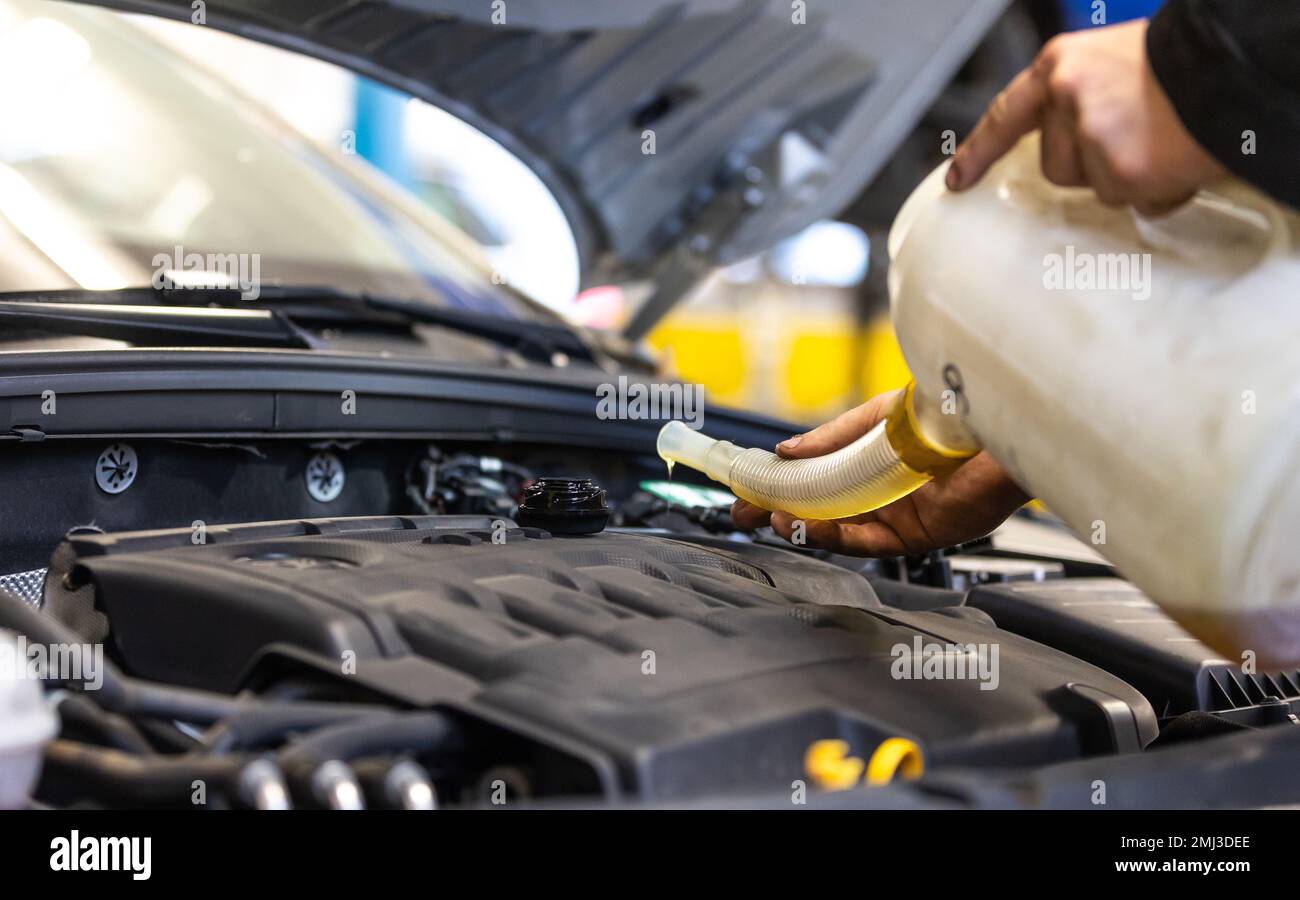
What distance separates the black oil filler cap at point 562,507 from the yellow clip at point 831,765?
479 millimetres

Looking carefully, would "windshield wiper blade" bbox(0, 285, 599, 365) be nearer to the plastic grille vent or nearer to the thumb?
the plastic grille vent

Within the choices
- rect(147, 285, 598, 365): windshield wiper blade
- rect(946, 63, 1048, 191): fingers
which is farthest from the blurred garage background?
rect(946, 63, 1048, 191): fingers

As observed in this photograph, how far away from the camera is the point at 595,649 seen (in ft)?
2.79

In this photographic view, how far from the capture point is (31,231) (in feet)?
4.42

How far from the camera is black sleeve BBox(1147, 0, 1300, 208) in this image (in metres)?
0.74

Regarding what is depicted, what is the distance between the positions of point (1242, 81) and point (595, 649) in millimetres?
562

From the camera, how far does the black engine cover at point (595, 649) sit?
760 mm

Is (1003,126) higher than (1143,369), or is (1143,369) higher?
(1003,126)

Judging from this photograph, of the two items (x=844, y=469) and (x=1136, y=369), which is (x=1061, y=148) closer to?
(x=1136, y=369)

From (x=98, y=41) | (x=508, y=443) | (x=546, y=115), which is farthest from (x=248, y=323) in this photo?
(x=546, y=115)

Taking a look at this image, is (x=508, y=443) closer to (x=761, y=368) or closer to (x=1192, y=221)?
(x=1192, y=221)

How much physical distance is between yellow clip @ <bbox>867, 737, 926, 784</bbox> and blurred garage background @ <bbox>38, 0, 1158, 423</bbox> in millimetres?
929

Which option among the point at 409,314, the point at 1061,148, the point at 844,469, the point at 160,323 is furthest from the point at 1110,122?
the point at 409,314

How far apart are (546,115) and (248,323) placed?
79 cm
